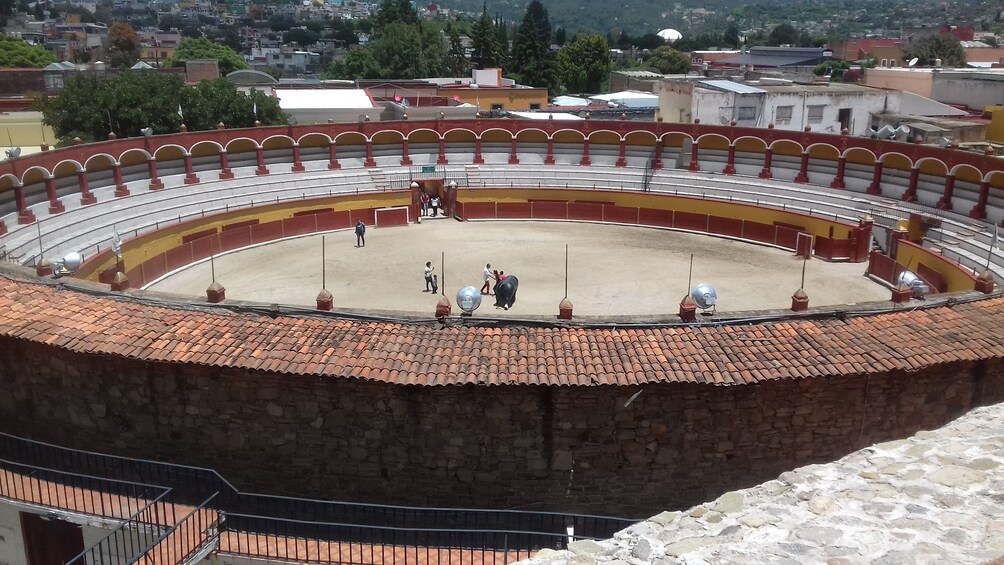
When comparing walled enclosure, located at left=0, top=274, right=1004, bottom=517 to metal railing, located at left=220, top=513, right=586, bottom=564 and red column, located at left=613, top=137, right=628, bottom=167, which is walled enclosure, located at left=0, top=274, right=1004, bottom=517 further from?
red column, located at left=613, top=137, right=628, bottom=167

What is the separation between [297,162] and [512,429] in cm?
2854

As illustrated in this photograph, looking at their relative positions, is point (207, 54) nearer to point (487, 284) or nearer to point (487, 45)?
point (487, 45)

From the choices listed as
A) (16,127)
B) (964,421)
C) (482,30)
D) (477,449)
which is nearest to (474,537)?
(477,449)

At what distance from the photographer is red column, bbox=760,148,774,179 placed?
36938 mm

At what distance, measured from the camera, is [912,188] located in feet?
107

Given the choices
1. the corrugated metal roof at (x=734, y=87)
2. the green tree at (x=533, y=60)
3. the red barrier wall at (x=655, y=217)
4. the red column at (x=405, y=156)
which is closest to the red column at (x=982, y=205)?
the red barrier wall at (x=655, y=217)

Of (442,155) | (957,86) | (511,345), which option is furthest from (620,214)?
(957,86)

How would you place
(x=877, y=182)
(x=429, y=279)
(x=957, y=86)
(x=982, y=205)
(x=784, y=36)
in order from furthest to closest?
(x=784, y=36), (x=957, y=86), (x=877, y=182), (x=982, y=205), (x=429, y=279)

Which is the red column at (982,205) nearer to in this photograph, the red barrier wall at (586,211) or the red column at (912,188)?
the red column at (912,188)

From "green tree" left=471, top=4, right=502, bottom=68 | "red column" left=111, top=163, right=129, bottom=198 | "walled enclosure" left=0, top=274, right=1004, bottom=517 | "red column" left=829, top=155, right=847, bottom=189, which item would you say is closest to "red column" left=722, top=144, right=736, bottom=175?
"red column" left=829, top=155, right=847, bottom=189

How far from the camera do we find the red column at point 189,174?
34.3 m

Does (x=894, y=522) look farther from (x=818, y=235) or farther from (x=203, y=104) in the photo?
(x=203, y=104)

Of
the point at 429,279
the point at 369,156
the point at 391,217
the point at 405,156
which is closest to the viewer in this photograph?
the point at 429,279

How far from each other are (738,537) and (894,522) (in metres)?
1.13
